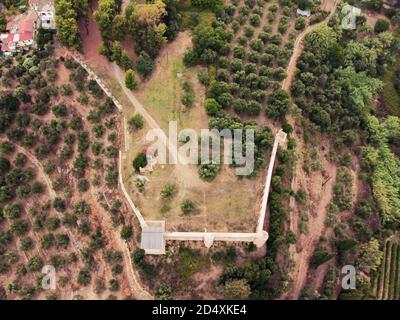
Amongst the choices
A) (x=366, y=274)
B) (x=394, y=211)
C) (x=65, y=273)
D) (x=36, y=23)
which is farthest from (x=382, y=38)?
(x=65, y=273)

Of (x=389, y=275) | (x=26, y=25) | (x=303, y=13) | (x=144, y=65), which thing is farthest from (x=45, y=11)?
(x=389, y=275)

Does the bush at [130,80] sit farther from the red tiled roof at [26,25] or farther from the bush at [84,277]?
the bush at [84,277]

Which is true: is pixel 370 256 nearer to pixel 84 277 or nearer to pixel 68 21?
pixel 84 277

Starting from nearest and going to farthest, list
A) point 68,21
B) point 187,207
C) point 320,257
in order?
point 187,207, point 320,257, point 68,21

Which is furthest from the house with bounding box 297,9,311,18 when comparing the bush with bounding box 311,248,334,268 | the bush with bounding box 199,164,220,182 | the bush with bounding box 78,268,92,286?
the bush with bounding box 78,268,92,286

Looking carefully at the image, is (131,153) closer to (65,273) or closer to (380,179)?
(65,273)
